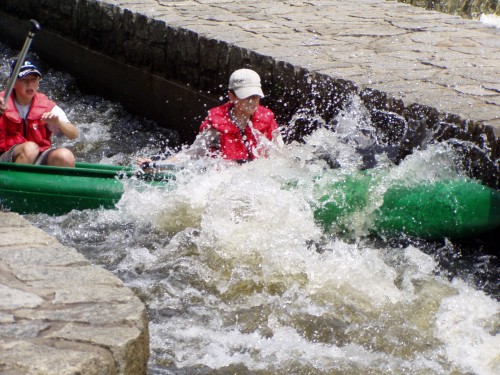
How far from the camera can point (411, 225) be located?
535cm

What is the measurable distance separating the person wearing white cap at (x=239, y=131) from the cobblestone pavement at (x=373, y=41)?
679 millimetres

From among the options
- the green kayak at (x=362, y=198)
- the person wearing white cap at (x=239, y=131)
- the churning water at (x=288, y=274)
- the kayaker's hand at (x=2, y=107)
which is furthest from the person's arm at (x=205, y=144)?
the kayaker's hand at (x=2, y=107)

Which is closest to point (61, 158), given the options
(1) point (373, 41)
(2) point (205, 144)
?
(2) point (205, 144)

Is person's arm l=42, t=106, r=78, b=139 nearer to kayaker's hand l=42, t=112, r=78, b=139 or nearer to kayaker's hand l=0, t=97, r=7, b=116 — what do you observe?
kayaker's hand l=42, t=112, r=78, b=139

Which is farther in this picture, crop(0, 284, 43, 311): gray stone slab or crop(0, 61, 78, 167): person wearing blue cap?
crop(0, 61, 78, 167): person wearing blue cap

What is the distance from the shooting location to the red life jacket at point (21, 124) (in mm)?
5984

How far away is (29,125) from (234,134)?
1331 mm

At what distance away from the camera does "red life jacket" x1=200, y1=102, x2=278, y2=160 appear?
582 centimetres

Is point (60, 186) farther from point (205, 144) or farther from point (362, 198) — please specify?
point (362, 198)

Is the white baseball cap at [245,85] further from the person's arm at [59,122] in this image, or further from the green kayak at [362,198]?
the person's arm at [59,122]

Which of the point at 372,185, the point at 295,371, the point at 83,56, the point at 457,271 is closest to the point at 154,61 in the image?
the point at 83,56

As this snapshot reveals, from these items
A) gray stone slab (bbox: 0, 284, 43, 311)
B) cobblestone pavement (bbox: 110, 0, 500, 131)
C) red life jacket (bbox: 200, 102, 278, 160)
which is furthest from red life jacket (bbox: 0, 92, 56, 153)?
gray stone slab (bbox: 0, 284, 43, 311)

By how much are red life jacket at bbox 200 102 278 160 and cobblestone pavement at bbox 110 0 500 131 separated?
2.19ft

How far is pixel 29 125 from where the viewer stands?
6051mm
